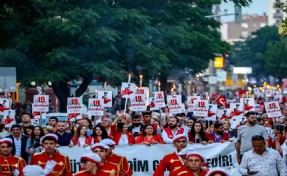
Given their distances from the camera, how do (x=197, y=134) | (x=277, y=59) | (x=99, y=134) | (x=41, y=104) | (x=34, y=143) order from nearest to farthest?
(x=99, y=134) → (x=34, y=143) → (x=197, y=134) → (x=41, y=104) → (x=277, y=59)

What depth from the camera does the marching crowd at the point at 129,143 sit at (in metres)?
13.3

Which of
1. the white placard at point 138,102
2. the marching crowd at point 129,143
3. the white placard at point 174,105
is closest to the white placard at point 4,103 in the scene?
the marching crowd at point 129,143

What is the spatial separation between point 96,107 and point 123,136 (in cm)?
539

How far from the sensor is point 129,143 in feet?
63.4

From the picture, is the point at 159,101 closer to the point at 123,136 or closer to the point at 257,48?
the point at 123,136

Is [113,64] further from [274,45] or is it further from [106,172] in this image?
[274,45]

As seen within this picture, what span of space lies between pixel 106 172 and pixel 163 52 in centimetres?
2875

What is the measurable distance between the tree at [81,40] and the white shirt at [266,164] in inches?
946

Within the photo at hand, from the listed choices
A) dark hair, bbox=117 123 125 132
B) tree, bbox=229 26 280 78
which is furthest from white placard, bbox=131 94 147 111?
tree, bbox=229 26 280 78

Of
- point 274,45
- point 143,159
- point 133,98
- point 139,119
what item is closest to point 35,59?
point 133,98

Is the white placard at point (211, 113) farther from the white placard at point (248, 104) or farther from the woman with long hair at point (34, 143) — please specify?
the woman with long hair at point (34, 143)

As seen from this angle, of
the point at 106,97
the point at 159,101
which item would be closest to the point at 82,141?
the point at 106,97

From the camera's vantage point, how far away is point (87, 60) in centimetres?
3944

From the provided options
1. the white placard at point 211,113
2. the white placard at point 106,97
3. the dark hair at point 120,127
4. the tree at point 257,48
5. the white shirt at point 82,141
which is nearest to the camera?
the white shirt at point 82,141
